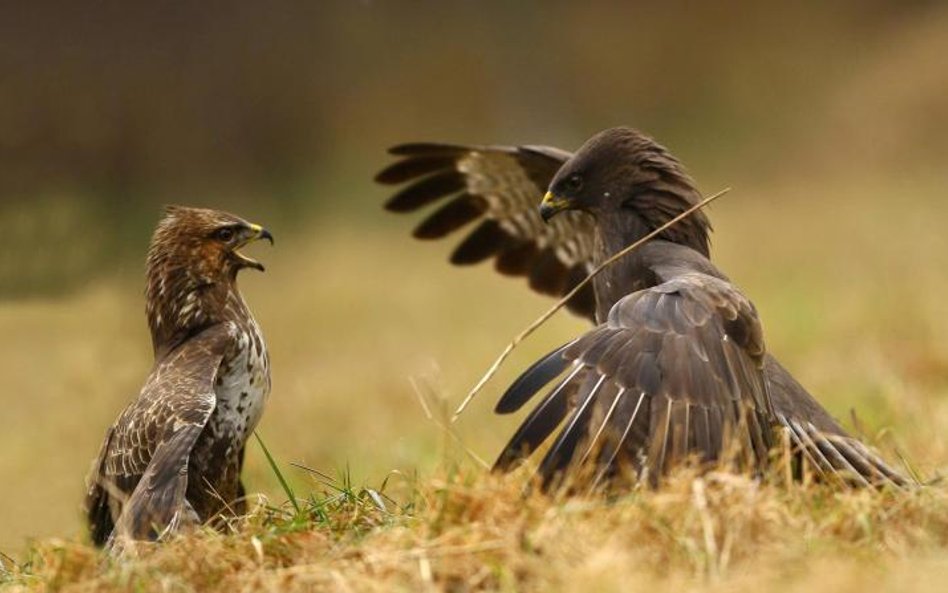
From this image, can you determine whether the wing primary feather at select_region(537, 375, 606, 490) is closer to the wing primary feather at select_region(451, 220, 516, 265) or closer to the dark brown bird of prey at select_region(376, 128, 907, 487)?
the dark brown bird of prey at select_region(376, 128, 907, 487)

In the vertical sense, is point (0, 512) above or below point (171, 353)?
below

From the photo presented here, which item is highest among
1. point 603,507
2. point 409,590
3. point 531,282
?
point 531,282

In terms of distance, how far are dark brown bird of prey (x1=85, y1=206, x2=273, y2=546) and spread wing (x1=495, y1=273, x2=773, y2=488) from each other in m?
1.17

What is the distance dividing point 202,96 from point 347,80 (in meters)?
4.28

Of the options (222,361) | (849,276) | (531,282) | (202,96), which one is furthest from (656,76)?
(222,361)

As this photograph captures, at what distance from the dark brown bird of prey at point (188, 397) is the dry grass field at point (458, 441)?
11.9 inches

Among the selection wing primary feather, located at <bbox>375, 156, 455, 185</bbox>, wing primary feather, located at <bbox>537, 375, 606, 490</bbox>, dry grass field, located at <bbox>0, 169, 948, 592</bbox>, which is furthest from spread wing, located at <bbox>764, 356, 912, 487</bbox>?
wing primary feather, located at <bbox>375, 156, 455, 185</bbox>

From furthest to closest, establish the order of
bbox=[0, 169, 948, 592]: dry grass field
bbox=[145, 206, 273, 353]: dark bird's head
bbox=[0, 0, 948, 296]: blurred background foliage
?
bbox=[0, 0, 948, 296]: blurred background foliage → bbox=[145, 206, 273, 353]: dark bird's head → bbox=[0, 169, 948, 592]: dry grass field

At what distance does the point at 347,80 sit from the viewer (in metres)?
30.2

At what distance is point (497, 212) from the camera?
7.38 meters

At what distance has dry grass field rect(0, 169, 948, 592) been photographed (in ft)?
13.3

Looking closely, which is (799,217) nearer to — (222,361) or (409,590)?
(222,361)

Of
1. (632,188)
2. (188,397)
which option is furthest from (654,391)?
(188,397)

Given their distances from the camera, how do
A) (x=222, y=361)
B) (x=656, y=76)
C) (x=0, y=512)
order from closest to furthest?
(x=222, y=361) < (x=0, y=512) < (x=656, y=76)
